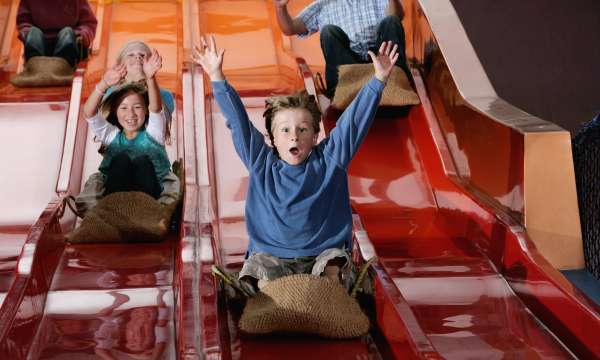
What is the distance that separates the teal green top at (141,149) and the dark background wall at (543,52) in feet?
10.0

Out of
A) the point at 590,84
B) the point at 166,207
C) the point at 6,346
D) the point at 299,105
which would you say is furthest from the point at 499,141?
the point at 590,84

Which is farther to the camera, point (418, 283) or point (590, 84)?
point (590, 84)

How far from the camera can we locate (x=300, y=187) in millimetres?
3295

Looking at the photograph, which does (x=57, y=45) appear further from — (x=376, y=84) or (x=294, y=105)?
(x=376, y=84)

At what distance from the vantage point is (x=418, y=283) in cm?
363

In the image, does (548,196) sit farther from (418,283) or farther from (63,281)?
(63,281)

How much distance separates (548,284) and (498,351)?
36cm

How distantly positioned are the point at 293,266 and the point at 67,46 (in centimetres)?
297

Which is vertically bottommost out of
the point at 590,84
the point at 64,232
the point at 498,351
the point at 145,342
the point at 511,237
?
the point at 498,351

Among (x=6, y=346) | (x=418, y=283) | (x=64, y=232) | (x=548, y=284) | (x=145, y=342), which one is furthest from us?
(x=64, y=232)

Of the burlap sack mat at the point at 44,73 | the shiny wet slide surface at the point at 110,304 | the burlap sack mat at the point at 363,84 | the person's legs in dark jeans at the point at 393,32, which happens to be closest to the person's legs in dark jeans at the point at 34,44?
the burlap sack mat at the point at 44,73

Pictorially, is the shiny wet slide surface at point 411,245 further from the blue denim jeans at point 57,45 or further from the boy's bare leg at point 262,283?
the blue denim jeans at point 57,45

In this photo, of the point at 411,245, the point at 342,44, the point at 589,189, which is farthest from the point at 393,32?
the point at 589,189

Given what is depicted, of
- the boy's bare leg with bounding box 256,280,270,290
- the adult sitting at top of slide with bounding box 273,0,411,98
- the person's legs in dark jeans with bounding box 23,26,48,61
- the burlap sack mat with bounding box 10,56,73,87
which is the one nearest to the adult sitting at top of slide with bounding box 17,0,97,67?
the person's legs in dark jeans with bounding box 23,26,48,61
